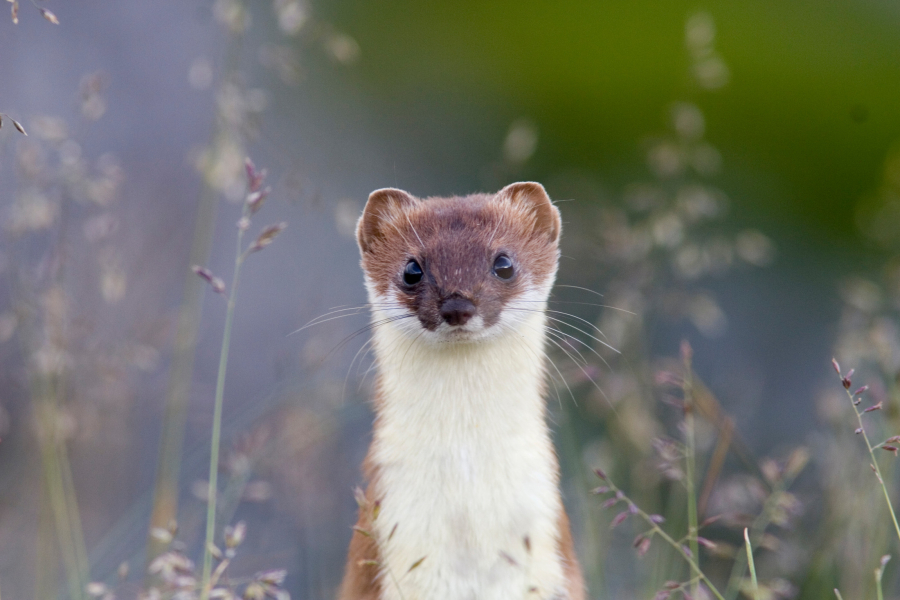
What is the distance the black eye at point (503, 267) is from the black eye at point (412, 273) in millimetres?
201

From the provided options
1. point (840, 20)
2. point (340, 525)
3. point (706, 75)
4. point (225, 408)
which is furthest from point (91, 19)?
point (840, 20)

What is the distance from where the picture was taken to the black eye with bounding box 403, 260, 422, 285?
82.7 inches

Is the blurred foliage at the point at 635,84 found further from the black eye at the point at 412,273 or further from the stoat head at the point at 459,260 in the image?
the black eye at the point at 412,273

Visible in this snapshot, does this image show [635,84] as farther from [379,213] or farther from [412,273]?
[412,273]

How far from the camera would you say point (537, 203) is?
7.59ft

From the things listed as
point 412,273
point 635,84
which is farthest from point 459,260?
point 635,84

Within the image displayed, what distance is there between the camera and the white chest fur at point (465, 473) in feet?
6.31

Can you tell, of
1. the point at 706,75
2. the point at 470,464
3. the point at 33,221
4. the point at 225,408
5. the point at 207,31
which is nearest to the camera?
the point at 470,464

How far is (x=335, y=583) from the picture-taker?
292 centimetres

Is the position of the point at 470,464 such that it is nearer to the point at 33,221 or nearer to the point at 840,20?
the point at 33,221

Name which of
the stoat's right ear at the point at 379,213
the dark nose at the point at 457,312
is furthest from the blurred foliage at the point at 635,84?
the dark nose at the point at 457,312

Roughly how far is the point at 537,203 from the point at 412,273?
44 centimetres

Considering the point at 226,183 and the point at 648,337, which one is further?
the point at 648,337

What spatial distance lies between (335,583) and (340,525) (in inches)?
15.2
